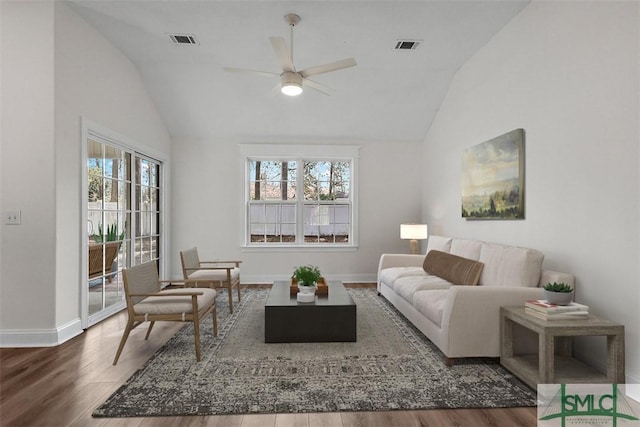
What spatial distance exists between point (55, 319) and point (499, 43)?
5.15 metres

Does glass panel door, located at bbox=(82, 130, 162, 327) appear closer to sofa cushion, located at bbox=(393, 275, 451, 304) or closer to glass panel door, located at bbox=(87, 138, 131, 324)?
glass panel door, located at bbox=(87, 138, 131, 324)

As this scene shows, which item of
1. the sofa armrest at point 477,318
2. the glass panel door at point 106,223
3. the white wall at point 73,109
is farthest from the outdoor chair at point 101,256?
the sofa armrest at point 477,318

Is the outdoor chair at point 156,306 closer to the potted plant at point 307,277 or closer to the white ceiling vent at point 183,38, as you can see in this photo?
the potted plant at point 307,277

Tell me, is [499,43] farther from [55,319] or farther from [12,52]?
[55,319]

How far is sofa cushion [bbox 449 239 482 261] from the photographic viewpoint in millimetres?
3963

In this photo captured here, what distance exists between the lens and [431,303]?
3221mm

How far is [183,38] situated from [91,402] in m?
3.66

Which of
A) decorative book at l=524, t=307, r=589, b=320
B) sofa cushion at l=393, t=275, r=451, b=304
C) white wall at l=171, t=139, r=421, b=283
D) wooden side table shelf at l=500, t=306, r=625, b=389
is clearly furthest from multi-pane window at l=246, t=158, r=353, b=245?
decorative book at l=524, t=307, r=589, b=320

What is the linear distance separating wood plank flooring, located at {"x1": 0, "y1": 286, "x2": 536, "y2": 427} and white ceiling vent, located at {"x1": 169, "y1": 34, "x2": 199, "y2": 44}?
10.7 feet

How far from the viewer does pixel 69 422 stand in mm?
2070

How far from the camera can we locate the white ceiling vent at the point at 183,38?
406 cm

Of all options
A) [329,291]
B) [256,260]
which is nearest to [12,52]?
[329,291]

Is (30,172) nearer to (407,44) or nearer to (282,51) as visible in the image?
(282,51)

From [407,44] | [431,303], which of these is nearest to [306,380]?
[431,303]
